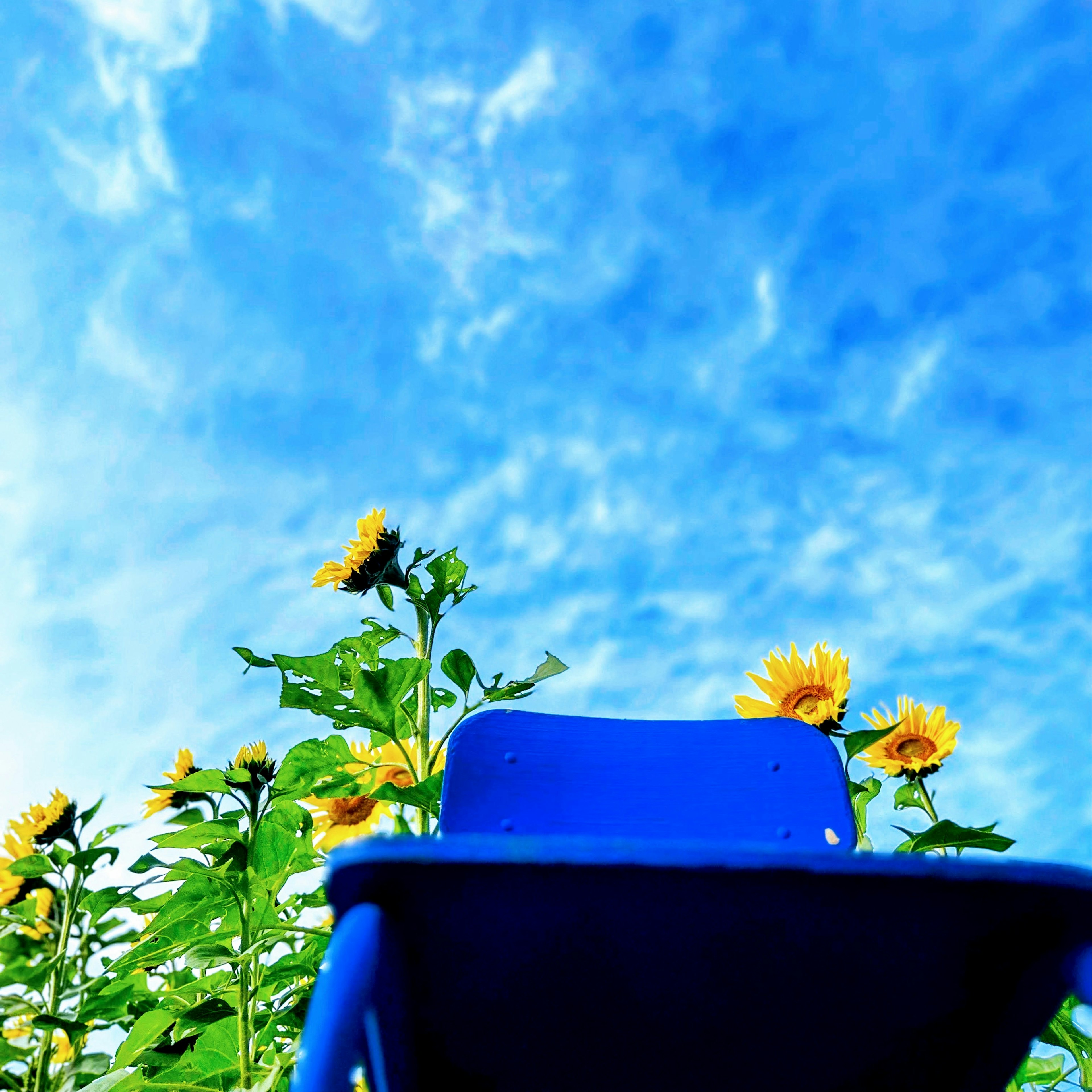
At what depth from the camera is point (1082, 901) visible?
665mm

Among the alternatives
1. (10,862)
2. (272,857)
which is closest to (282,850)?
(272,857)

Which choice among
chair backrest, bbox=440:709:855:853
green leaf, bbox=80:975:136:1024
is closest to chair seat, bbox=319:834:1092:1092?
chair backrest, bbox=440:709:855:853

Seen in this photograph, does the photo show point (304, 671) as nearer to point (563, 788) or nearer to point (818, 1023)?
point (563, 788)

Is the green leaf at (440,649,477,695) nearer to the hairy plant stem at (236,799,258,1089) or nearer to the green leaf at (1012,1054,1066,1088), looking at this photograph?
the hairy plant stem at (236,799,258,1089)

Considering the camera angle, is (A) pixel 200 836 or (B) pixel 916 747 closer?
(A) pixel 200 836

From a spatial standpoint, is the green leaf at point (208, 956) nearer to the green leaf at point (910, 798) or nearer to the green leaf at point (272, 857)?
the green leaf at point (272, 857)

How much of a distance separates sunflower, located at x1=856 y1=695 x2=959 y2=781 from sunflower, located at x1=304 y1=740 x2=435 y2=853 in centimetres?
101

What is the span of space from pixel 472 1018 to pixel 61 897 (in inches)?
77.1

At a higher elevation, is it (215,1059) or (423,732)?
(423,732)

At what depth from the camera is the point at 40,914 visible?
2.74 meters

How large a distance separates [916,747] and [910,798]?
145 mm

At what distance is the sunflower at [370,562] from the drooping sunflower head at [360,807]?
1.21 ft

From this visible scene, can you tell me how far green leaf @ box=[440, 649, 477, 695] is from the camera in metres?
→ 1.85

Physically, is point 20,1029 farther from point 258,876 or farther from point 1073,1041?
point 1073,1041
